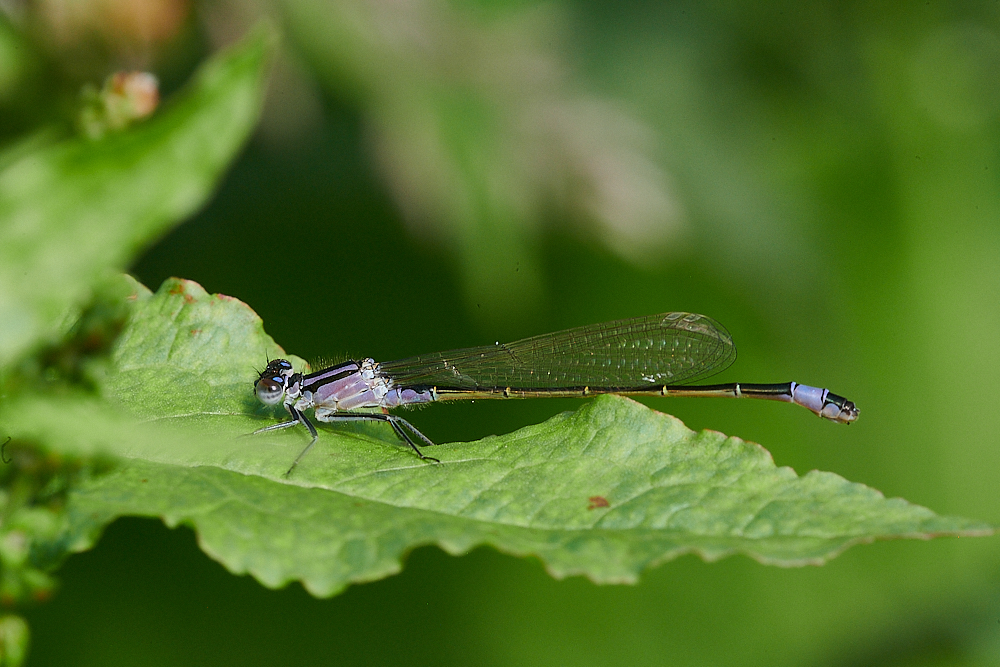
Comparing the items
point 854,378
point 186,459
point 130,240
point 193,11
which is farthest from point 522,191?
point 854,378

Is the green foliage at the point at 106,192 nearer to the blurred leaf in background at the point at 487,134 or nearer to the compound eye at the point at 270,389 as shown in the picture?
the compound eye at the point at 270,389

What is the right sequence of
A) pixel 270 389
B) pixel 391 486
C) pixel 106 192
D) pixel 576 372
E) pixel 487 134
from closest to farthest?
pixel 106 192
pixel 391 486
pixel 270 389
pixel 487 134
pixel 576 372

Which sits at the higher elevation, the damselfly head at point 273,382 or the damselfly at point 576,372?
the damselfly at point 576,372

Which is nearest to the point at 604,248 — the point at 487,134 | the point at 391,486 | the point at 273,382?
the point at 487,134

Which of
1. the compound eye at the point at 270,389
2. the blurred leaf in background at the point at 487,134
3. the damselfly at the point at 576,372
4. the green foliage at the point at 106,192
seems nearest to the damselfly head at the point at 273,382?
the compound eye at the point at 270,389

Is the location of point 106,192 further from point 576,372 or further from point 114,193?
point 576,372
